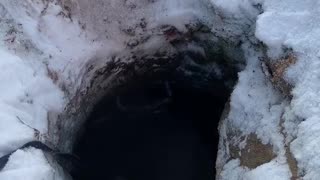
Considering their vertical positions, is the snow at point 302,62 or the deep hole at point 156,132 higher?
the snow at point 302,62

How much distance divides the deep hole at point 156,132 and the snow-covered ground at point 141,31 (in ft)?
1.66

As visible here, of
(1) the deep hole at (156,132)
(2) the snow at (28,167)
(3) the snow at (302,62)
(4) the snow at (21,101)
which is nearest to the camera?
(3) the snow at (302,62)

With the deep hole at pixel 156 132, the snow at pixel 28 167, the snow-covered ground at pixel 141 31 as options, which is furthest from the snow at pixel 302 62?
the snow at pixel 28 167

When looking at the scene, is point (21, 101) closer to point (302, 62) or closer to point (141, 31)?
point (141, 31)

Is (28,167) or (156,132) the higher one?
(28,167)

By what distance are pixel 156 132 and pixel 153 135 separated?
1.2 inches

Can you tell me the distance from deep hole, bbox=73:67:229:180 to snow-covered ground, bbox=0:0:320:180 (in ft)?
1.66

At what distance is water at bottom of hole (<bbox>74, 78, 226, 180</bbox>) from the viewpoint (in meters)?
3.29

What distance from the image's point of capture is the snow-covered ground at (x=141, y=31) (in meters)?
2.19

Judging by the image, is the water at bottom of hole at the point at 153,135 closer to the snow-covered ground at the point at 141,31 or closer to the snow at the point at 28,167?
the snow-covered ground at the point at 141,31

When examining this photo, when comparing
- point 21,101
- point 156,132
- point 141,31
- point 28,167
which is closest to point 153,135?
point 156,132

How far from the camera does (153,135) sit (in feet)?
11.3

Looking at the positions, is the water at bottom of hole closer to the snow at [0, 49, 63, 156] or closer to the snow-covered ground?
the snow-covered ground

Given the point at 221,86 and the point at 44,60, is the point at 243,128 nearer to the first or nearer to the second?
the point at 221,86
